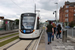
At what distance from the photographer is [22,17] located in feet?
36.1

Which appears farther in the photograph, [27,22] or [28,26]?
[27,22]

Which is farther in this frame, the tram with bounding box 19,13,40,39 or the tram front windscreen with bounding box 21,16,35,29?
the tram front windscreen with bounding box 21,16,35,29

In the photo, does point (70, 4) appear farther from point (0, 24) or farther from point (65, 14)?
point (0, 24)

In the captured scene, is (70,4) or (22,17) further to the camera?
(70,4)

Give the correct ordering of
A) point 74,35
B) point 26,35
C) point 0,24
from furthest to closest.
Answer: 1. point 0,24
2. point 74,35
3. point 26,35

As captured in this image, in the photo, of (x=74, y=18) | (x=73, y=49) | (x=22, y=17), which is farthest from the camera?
(x=74, y=18)

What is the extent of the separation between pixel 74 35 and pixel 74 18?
201 feet

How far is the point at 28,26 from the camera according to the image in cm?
1056

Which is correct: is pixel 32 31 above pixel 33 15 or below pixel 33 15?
below

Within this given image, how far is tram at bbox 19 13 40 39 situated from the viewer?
1038 cm

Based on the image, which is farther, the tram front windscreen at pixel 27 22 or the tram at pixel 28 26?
the tram front windscreen at pixel 27 22

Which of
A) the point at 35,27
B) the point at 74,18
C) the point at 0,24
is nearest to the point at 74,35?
the point at 35,27

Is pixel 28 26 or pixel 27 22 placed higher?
pixel 27 22

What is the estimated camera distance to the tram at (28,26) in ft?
34.1
